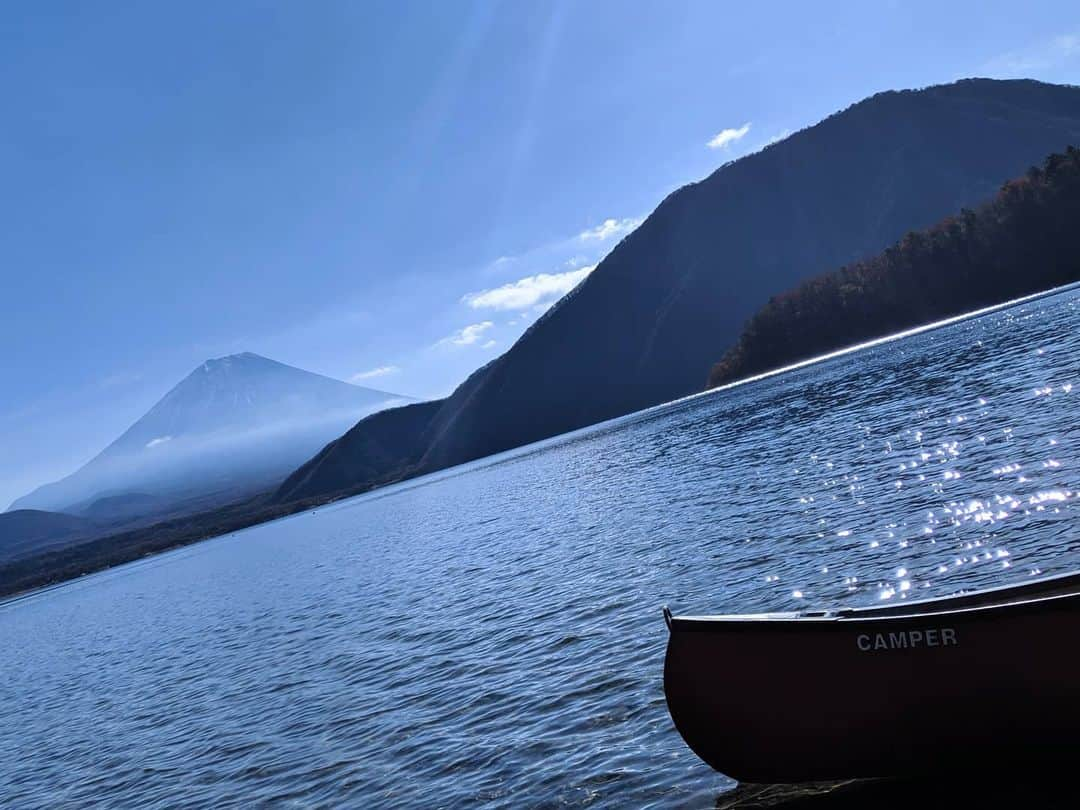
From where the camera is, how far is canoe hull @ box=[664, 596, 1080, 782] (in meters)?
10.6

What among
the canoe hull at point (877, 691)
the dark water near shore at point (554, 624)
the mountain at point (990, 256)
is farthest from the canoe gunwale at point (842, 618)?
the mountain at point (990, 256)

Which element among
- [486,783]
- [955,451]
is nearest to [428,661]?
[486,783]

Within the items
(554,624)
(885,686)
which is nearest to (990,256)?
(554,624)

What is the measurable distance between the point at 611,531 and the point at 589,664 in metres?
23.0

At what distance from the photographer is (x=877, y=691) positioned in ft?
37.4

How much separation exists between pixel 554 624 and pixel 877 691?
1778 cm

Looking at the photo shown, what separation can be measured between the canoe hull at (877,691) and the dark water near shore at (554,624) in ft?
7.35

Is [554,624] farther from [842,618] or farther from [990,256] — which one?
[990,256]

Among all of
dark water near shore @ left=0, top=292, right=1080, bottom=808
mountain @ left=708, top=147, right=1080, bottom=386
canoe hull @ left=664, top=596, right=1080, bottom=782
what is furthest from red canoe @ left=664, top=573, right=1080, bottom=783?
mountain @ left=708, top=147, right=1080, bottom=386

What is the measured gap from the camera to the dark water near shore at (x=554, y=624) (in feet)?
61.2

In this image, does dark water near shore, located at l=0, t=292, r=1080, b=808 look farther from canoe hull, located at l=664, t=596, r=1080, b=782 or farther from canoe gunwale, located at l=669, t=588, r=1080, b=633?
canoe gunwale, located at l=669, t=588, r=1080, b=633

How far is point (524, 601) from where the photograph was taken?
33.8m

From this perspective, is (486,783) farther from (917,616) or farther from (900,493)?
(900,493)

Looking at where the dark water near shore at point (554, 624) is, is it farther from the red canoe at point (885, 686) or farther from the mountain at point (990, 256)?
the mountain at point (990, 256)
